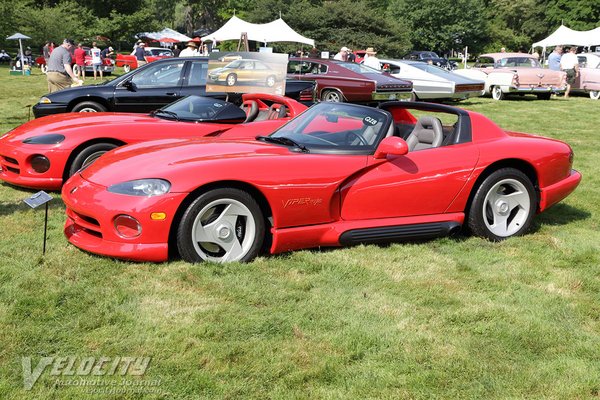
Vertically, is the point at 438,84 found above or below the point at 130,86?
above

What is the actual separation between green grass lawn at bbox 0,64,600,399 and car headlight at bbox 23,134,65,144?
1.30 meters

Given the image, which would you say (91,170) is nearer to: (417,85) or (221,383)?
(221,383)

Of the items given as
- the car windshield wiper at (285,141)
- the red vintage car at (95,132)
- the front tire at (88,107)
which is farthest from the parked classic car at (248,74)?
the car windshield wiper at (285,141)

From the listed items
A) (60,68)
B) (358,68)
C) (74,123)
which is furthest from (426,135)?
(358,68)

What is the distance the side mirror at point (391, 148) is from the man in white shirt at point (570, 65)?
57.1ft

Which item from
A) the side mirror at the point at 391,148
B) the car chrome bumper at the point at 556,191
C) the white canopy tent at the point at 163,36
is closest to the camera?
the side mirror at the point at 391,148

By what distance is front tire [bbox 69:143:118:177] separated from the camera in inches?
251

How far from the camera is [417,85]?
17344 millimetres

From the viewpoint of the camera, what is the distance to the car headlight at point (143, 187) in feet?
13.8

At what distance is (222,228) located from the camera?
14.3 ft

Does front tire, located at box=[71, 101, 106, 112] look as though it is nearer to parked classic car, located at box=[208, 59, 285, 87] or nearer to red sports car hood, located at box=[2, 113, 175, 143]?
parked classic car, located at box=[208, 59, 285, 87]

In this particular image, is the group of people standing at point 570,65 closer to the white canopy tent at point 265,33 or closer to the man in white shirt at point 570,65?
the man in white shirt at point 570,65

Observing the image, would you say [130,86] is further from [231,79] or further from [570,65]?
[570,65]

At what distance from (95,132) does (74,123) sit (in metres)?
0.40
